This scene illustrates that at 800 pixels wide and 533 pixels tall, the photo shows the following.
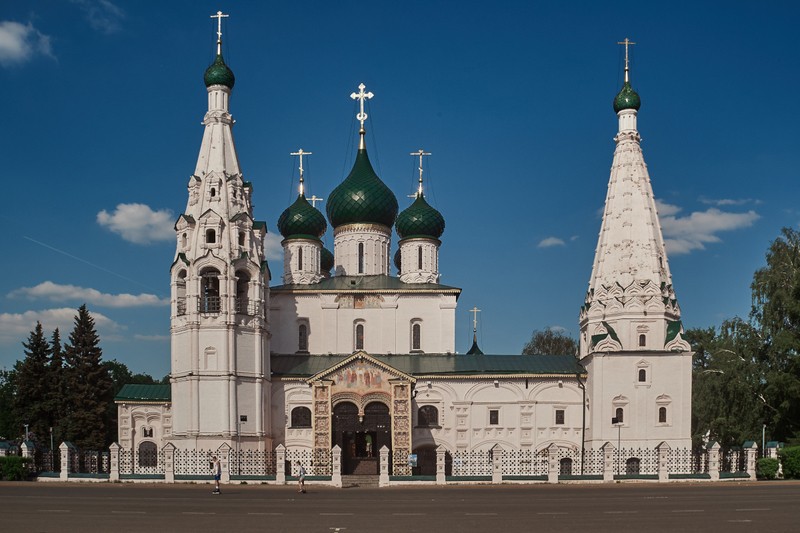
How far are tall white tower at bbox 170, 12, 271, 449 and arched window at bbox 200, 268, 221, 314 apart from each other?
0.14ft

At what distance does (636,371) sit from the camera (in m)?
37.8

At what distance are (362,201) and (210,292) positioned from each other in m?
Answer: 9.47

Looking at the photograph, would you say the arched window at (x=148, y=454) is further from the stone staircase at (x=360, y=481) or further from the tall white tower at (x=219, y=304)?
the stone staircase at (x=360, y=481)

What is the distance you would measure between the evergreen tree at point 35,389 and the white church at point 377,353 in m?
6.64

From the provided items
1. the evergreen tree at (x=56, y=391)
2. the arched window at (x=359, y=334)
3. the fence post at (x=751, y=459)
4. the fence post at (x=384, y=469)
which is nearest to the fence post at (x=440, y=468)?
the fence post at (x=384, y=469)

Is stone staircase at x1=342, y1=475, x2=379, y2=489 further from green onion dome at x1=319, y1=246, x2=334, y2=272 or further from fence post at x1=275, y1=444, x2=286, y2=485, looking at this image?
green onion dome at x1=319, y1=246, x2=334, y2=272

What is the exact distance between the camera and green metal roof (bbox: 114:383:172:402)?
41.6 m

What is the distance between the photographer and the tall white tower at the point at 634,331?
3741 cm

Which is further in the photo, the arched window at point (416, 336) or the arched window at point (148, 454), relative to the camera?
the arched window at point (416, 336)

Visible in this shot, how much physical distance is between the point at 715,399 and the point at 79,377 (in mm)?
30393

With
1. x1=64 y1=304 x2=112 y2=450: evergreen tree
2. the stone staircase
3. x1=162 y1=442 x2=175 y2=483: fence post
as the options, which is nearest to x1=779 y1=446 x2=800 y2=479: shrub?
the stone staircase

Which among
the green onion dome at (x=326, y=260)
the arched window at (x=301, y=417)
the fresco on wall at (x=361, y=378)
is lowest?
the arched window at (x=301, y=417)

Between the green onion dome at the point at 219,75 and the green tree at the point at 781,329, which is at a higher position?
the green onion dome at the point at 219,75

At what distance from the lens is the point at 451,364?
136 feet
